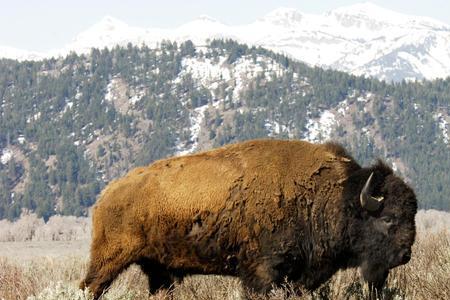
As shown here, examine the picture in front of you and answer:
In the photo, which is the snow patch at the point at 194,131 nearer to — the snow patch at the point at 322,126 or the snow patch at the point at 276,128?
the snow patch at the point at 276,128

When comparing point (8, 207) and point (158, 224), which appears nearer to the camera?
point (158, 224)

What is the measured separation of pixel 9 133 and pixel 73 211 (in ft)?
144

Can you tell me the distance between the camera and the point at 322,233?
8.57m

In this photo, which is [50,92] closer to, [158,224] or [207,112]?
[207,112]

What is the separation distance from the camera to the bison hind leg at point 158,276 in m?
8.85

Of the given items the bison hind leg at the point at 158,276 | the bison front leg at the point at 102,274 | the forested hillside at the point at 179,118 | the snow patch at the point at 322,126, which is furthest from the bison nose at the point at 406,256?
the snow patch at the point at 322,126

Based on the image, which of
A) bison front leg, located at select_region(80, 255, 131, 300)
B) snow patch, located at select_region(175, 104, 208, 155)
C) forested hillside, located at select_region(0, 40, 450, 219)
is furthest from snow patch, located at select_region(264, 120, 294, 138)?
bison front leg, located at select_region(80, 255, 131, 300)

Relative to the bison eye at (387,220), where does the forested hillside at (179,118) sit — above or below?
below

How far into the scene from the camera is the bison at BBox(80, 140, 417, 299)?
8438 mm

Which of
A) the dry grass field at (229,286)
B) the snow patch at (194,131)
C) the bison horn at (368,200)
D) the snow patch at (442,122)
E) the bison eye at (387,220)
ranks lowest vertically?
the snow patch at (194,131)

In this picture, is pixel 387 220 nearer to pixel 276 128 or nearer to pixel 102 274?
pixel 102 274

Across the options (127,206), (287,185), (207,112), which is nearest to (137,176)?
(127,206)

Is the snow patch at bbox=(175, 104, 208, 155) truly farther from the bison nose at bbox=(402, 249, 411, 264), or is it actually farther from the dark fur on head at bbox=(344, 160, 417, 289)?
the bison nose at bbox=(402, 249, 411, 264)

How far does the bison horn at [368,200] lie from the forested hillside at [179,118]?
398 feet
